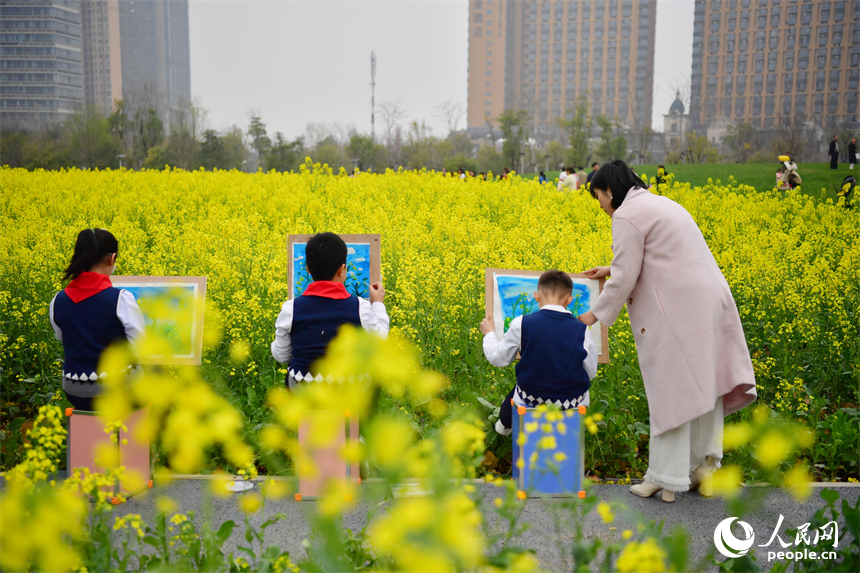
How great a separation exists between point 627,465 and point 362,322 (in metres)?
1.79

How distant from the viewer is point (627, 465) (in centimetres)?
382

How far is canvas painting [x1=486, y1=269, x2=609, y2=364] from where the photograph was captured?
3.74 meters

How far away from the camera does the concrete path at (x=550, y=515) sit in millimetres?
2787

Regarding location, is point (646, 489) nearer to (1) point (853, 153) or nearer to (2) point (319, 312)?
(2) point (319, 312)

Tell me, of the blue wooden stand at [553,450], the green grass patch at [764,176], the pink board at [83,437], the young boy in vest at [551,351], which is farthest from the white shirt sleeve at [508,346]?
the green grass patch at [764,176]

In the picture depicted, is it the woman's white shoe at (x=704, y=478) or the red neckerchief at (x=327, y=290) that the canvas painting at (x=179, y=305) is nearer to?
the red neckerchief at (x=327, y=290)

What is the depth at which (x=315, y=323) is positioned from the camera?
306 centimetres

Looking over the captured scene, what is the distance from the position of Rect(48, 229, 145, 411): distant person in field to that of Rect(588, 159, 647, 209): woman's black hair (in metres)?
2.30

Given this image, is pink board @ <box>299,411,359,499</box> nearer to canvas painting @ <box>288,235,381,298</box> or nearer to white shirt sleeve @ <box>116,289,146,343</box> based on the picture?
white shirt sleeve @ <box>116,289,146,343</box>

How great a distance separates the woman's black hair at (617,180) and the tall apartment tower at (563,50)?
119 m

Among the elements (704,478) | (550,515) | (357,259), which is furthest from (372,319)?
(704,478)

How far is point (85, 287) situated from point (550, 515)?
7.70ft

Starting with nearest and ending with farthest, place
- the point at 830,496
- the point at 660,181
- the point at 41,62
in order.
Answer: the point at 830,496
the point at 660,181
the point at 41,62

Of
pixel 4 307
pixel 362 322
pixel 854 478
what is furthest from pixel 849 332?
pixel 4 307
